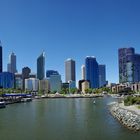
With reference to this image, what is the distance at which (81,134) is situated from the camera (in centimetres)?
5769

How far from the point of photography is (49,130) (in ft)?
208

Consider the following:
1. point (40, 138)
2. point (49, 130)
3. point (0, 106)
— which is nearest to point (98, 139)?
point (40, 138)

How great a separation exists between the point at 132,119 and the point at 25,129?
2198cm

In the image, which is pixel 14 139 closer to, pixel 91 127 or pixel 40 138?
pixel 40 138

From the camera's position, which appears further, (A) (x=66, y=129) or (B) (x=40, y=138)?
(A) (x=66, y=129)

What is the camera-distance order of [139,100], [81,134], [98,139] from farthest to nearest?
1. [139,100]
2. [81,134]
3. [98,139]

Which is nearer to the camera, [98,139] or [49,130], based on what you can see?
[98,139]

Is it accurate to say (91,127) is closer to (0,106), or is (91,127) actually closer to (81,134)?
(81,134)

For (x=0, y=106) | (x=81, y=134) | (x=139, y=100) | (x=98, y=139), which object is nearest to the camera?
(x=98, y=139)

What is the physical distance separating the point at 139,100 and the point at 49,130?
178 feet

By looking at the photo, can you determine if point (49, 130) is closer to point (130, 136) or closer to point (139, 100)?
point (130, 136)

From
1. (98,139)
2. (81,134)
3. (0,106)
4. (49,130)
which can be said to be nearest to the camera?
(98,139)

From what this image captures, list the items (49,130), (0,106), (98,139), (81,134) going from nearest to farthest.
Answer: (98,139) < (81,134) < (49,130) < (0,106)

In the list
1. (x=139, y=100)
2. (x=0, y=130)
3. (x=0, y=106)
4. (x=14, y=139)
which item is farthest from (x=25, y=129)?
(x=0, y=106)
